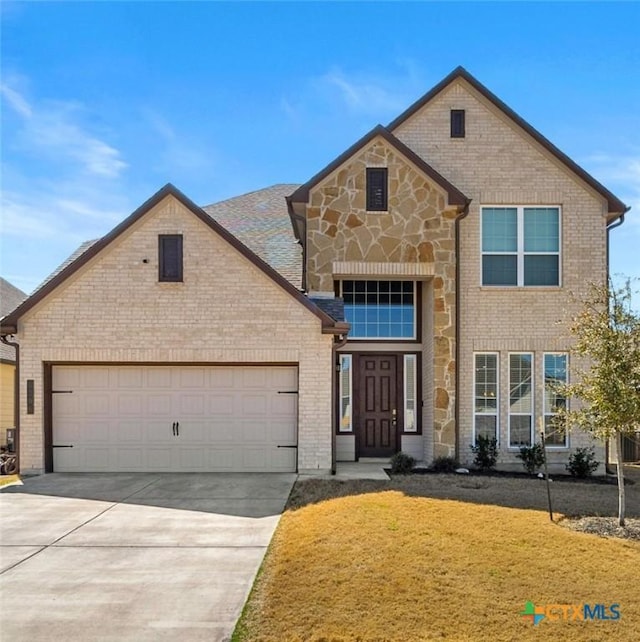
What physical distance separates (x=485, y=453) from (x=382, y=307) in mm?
4220

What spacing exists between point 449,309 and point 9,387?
15.1 metres

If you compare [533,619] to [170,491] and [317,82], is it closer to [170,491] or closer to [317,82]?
[170,491]

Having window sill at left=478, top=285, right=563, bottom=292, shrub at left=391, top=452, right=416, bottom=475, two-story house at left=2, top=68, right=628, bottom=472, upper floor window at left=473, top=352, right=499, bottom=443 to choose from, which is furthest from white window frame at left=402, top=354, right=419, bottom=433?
window sill at left=478, top=285, right=563, bottom=292

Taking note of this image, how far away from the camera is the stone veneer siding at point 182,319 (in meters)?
12.4

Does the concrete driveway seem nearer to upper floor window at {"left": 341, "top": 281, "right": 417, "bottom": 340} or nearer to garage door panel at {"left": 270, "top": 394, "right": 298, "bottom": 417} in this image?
garage door panel at {"left": 270, "top": 394, "right": 298, "bottom": 417}

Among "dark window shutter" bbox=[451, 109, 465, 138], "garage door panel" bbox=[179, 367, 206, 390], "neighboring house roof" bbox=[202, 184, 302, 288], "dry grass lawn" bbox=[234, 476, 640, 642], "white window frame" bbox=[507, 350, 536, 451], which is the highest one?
"dark window shutter" bbox=[451, 109, 465, 138]

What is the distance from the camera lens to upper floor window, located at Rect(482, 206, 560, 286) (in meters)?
14.2

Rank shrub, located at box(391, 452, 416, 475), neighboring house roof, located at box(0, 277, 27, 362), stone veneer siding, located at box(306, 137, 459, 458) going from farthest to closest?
neighboring house roof, located at box(0, 277, 27, 362) < stone veneer siding, located at box(306, 137, 459, 458) < shrub, located at box(391, 452, 416, 475)

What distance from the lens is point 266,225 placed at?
57.9 feet

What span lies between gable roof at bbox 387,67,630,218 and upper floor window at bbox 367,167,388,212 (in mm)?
1388

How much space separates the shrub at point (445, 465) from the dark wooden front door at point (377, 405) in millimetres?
1444

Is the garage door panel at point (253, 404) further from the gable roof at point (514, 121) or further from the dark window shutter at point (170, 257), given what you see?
the gable roof at point (514, 121)

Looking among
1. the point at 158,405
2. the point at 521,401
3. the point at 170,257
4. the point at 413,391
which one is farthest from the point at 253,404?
the point at 521,401

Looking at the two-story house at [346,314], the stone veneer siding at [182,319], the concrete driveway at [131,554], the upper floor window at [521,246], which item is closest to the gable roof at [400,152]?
the two-story house at [346,314]
